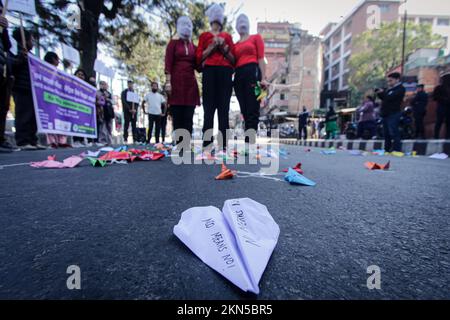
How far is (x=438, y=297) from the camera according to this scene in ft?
1.62

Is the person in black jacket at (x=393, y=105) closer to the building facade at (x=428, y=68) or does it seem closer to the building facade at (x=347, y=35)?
the building facade at (x=428, y=68)

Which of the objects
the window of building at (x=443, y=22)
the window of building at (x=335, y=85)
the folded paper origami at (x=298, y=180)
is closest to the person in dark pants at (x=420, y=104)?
the folded paper origami at (x=298, y=180)

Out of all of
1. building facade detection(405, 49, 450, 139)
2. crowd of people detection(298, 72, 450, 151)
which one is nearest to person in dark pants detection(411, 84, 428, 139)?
crowd of people detection(298, 72, 450, 151)

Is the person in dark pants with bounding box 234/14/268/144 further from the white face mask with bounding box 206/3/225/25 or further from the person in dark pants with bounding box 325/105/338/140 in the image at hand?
the person in dark pants with bounding box 325/105/338/140

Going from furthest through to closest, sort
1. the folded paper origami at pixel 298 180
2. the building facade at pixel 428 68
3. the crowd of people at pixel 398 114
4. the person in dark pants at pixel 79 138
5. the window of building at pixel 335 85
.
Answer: the window of building at pixel 335 85 → the building facade at pixel 428 68 → the person in dark pants at pixel 79 138 → the crowd of people at pixel 398 114 → the folded paper origami at pixel 298 180

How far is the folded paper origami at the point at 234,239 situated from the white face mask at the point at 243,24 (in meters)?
3.37

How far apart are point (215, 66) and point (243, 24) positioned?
2.96 ft

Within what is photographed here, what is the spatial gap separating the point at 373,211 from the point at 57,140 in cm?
582

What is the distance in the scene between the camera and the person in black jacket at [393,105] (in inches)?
208

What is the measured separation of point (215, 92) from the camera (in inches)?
129

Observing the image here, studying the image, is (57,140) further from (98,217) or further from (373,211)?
(373,211)

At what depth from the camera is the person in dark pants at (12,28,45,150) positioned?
4.02m

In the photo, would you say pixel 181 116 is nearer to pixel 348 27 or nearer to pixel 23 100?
pixel 23 100
